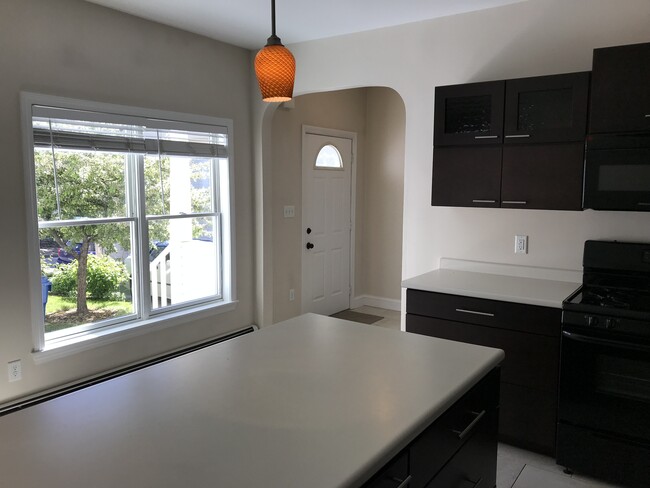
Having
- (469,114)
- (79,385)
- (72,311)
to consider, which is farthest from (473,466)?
(72,311)

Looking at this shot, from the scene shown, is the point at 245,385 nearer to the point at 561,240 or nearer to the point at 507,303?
the point at 507,303

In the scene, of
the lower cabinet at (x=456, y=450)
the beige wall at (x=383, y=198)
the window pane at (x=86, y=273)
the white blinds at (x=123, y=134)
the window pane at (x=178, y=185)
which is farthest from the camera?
the beige wall at (x=383, y=198)

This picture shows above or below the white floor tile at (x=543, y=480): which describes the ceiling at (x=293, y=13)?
above

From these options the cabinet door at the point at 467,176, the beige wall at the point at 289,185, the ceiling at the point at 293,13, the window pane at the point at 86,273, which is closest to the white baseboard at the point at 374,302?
the beige wall at the point at 289,185

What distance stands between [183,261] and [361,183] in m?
2.55

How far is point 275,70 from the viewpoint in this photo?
1.77 m

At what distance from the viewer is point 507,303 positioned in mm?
2750

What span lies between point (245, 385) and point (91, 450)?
46cm

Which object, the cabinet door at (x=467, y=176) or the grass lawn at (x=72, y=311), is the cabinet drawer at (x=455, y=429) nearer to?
the cabinet door at (x=467, y=176)

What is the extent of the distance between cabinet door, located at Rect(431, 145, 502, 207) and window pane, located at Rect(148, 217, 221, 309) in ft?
6.62

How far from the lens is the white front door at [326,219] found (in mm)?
5203

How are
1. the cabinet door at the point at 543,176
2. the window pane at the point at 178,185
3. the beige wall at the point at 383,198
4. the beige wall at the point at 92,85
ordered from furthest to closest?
the beige wall at the point at 383,198 < the window pane at the point at 178,185 < the beige wall at the point at 92,85 < the cabinet door at the point at 543,176

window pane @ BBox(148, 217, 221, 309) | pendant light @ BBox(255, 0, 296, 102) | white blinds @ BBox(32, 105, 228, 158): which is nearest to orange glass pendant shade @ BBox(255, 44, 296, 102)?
pendant light @ BBox(255, 0, 296, 102)

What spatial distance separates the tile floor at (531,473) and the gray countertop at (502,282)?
0.88 meters
